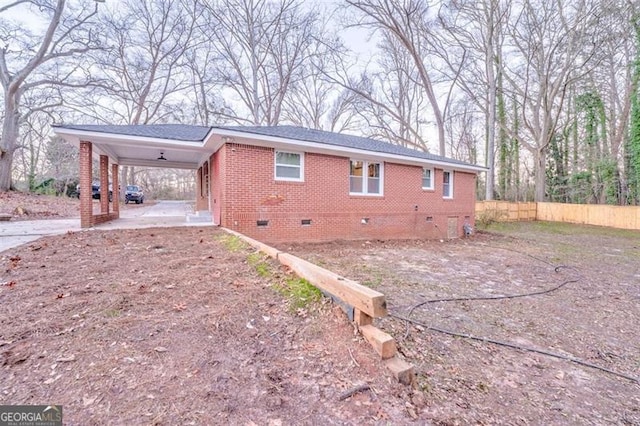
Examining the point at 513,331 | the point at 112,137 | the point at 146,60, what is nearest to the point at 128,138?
the point at 112,137

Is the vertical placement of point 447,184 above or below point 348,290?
above

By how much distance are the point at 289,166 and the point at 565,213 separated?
67.6 feet

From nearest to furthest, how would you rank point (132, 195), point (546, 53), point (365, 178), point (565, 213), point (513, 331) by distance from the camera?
point (513, 331) → point (365, 178) → point (546, 53) → point (565, 213) → point (132, 195)

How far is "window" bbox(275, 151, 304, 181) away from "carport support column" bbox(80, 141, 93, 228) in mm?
5010

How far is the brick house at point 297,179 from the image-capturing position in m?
7.95

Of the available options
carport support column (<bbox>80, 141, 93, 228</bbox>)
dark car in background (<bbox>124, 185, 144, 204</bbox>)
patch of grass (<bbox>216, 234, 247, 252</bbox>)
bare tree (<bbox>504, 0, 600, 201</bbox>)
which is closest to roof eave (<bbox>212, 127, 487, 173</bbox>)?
patch of grass (<bbox>216, 234, 247, 252</bbox>)

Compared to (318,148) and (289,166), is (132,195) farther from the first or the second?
(318,148)

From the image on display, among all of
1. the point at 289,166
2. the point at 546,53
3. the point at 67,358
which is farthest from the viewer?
the point at 546,53

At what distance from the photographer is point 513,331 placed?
357cm

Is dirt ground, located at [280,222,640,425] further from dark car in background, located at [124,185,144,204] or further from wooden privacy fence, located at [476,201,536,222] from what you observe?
dark car in background, located at [124,185,144,204]

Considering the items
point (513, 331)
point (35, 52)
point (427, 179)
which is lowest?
point (513, 331)

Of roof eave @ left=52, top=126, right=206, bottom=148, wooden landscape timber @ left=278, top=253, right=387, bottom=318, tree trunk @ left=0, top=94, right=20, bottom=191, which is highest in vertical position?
tree trunk @ left=0, top=94, right=20, bottom=191

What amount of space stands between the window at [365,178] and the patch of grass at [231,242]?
4.93 meters

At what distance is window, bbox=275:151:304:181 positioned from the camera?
8.73 m
